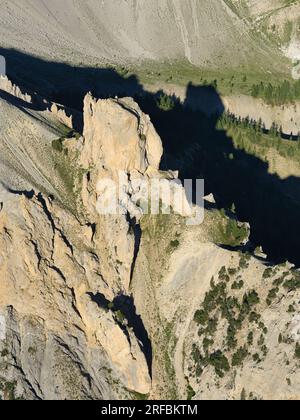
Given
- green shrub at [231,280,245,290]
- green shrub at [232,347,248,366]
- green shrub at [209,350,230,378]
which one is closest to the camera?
green shrub at [232,347,248,366]

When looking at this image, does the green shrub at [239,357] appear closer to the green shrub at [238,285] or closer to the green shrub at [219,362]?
the green shrub at [219,362]

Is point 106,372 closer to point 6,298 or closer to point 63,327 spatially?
point 63,327

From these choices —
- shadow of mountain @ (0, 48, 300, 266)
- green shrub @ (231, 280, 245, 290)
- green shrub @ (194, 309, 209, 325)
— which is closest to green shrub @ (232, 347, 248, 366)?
green shrub @ (194, 309, 209, 325)

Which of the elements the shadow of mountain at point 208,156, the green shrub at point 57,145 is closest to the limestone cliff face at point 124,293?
the green shrub at point 57,145

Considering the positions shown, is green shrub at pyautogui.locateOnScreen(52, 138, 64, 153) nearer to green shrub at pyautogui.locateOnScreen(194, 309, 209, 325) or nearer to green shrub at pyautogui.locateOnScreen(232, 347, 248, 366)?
green shrub at pyautogui.locateOnScreen(194, 309, 209, 325)

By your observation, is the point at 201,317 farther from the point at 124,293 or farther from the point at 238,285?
the point at 124,293

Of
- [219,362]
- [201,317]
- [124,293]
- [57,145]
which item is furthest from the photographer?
[57,145]

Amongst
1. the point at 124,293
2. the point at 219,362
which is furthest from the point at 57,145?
the point at 219,362

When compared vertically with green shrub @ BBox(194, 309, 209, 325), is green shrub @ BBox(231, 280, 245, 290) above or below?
above

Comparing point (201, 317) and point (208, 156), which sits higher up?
point (208, 156)

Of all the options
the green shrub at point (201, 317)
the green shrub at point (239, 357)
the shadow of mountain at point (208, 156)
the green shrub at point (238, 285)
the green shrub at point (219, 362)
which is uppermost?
the shadow of mountain at point (208, 156)
